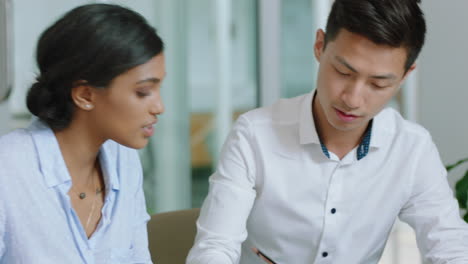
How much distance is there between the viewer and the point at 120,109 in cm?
135

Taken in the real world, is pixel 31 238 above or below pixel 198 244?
above

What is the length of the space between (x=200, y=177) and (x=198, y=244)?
5.40 ft

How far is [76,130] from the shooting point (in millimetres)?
1388

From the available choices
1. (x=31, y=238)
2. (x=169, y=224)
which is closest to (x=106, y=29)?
(x=31, y=238)

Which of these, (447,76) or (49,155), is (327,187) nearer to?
(49,155)

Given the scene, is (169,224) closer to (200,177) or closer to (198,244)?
(198,244)

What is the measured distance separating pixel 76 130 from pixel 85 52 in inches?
6.6

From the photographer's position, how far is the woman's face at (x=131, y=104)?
4.41ft

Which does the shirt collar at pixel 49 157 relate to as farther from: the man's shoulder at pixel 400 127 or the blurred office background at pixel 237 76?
the blurred office background at pixel 237 76

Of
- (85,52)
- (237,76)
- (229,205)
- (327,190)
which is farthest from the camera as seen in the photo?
(237,76)

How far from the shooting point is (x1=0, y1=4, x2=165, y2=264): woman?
1312 mm

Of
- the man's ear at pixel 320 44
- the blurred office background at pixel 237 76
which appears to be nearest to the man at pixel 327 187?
the man's ear at pixel 320 44

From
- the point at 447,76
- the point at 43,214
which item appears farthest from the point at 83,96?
the point at 447,76

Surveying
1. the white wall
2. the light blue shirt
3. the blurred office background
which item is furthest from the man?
the white wall
